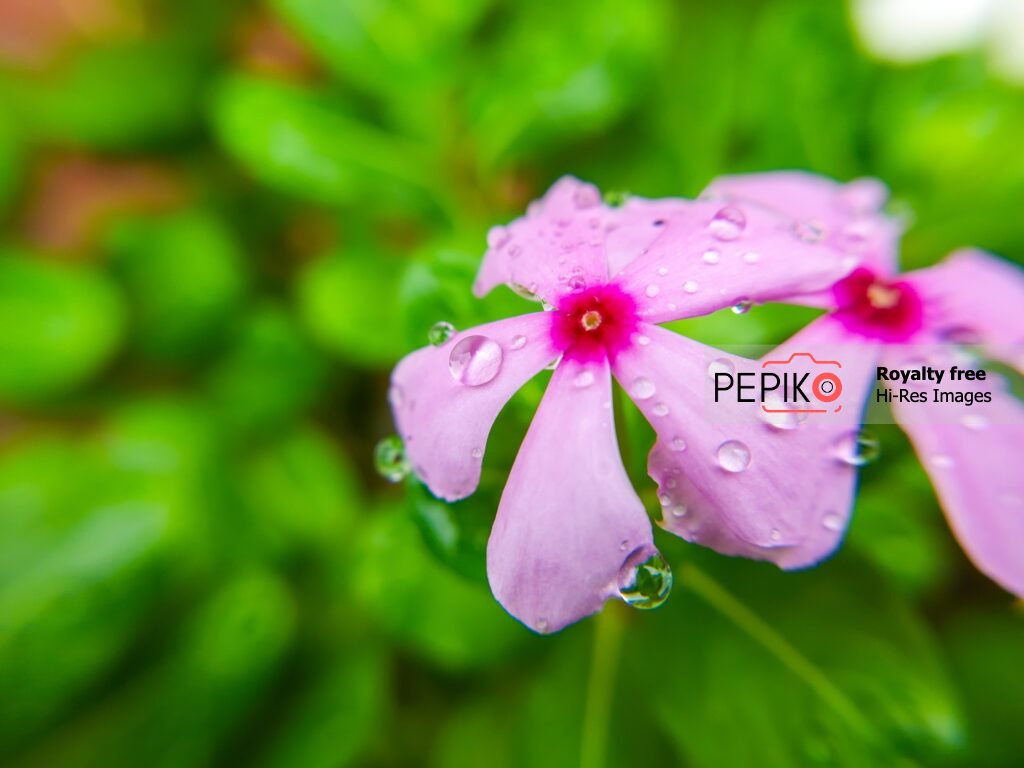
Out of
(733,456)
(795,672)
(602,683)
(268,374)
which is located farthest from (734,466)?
(268,374)

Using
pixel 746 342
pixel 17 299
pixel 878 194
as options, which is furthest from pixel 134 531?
pixel 878 194

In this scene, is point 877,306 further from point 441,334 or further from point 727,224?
point 441,334

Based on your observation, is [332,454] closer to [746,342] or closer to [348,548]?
[348,548]

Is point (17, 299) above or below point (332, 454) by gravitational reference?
above

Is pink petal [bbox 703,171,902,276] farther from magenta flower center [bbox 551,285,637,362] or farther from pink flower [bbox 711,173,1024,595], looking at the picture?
magenta flower center [bbox 551,285,637,362]

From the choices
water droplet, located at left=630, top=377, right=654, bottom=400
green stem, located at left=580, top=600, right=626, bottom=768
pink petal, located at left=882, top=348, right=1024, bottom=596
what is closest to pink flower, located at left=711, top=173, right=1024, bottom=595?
pink petal, located at left=882, top=348, right=1024, bottom=596

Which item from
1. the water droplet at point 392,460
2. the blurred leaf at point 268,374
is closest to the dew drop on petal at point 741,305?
the water droplet at point 392,460

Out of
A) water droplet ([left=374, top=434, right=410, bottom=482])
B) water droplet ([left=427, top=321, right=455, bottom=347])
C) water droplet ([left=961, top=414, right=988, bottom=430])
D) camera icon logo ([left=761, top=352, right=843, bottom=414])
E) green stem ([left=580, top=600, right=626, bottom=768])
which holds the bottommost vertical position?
green stem ([left=580, top=600, right=626, bottom=768])
